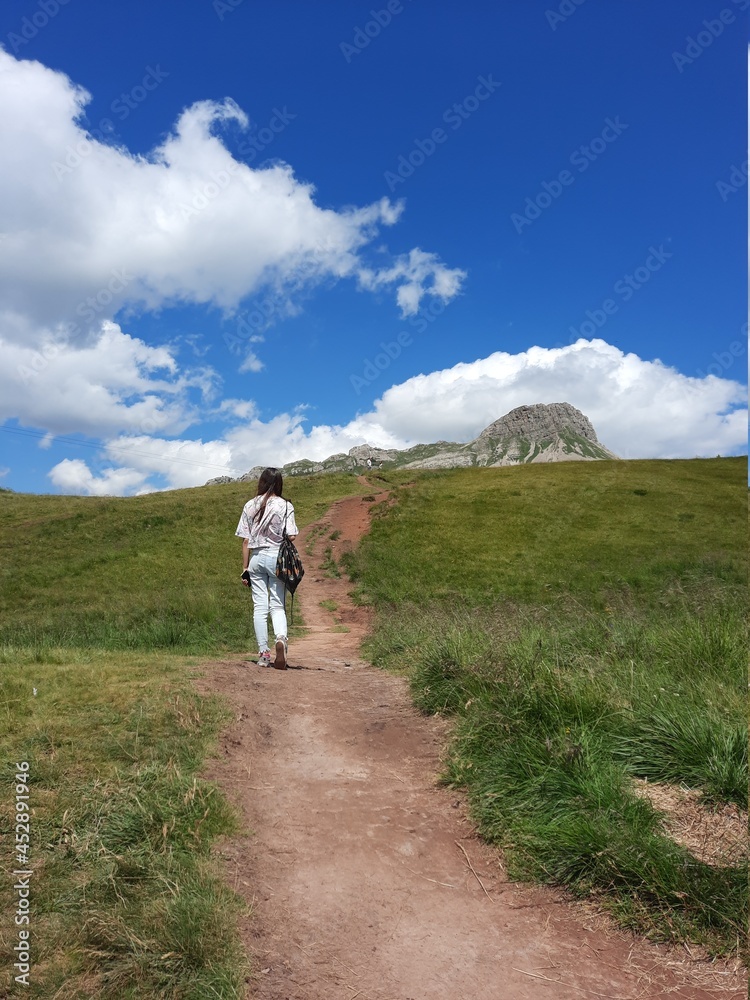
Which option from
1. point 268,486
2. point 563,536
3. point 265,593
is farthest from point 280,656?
point 563,536

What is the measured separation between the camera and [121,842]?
3.99 meters

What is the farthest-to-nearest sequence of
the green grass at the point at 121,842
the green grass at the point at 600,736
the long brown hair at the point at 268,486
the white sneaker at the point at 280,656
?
the long brown hair at the point at 268,486
the white sneaker at the point at 280,656
the green grass at the point at 600,736
the green grass at the point at 121,842

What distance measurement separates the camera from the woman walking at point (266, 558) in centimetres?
895

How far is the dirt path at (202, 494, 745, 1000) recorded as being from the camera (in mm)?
3096

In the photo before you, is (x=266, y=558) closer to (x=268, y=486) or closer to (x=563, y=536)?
(x=268, y=486)

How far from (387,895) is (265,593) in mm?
5691

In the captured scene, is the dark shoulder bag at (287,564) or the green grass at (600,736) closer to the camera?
the green grass at (600,736)

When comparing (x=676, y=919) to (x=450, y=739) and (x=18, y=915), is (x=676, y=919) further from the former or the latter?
(x=18, y=915)

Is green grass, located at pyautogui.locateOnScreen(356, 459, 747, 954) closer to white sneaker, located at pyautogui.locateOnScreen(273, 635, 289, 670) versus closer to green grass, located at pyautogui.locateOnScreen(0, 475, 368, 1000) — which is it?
white sneaker, located at pyautogui.locateOnScreen(273, 635, 289, 670)

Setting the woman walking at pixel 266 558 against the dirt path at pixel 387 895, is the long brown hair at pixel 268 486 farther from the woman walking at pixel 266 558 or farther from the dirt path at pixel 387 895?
the dirt path at pixel 387 895

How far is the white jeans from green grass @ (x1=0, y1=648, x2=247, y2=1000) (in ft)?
7.49

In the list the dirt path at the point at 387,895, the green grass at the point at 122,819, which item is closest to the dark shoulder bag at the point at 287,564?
the green grass at the point at 122,819

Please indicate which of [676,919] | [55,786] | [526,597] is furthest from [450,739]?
[526,597]

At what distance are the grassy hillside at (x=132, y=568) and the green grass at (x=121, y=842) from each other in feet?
18.3
